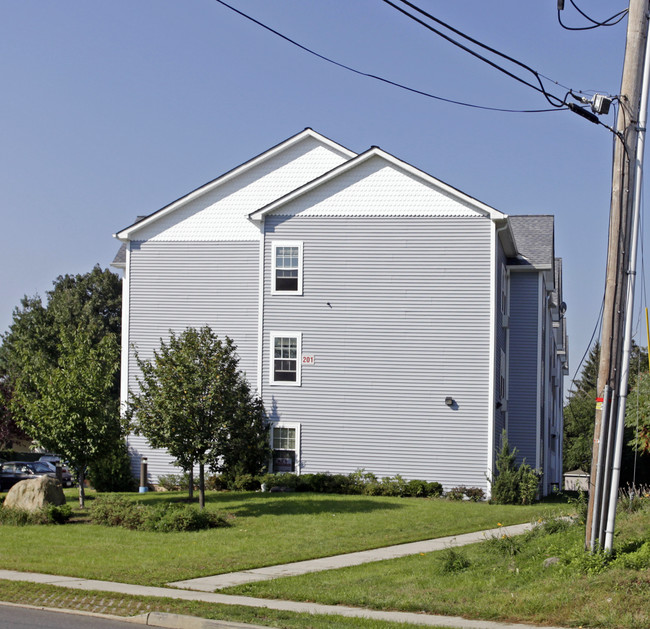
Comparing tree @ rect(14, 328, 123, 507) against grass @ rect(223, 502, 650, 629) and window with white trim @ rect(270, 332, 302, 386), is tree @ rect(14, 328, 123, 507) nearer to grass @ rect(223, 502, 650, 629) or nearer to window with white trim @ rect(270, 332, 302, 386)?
window with white trim @ rect(270, 332, 302, 386)

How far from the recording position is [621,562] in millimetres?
10273

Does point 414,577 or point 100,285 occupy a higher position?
Answer: point 100,285

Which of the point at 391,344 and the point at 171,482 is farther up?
the point at 391,344

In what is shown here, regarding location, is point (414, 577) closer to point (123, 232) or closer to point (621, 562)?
point (621, 562)

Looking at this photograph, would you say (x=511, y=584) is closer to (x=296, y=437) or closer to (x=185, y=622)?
(x=185, y=622)

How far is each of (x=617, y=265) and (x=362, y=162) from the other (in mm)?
17096

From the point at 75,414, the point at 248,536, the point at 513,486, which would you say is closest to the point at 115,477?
the point at 75,414

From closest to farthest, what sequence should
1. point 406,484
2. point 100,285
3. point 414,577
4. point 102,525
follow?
point 414,577
point 102,525
point 406,484
point 100,285

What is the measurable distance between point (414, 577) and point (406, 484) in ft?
45.2

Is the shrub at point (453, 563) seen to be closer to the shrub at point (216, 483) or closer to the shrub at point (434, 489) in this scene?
the shrub at point (434, 489)

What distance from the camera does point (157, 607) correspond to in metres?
10.3

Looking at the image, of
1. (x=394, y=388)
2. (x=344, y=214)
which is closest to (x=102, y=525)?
(x=394, y=388)

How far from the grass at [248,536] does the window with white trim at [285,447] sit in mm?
3202

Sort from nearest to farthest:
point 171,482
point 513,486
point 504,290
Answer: point 513,486 → point 171,482 → point 504,290
